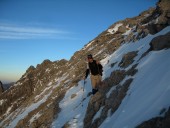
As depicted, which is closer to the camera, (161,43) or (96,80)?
(161,43)

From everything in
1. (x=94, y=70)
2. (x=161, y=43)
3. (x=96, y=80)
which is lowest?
(x=161, y=43)

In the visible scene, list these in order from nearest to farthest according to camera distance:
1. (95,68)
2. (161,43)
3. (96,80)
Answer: (161,43) < (95,68) < (96,80)

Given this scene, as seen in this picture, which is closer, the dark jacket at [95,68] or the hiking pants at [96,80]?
the dark jacket at [95,68]

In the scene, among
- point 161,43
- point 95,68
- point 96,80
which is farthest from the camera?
point 96,80

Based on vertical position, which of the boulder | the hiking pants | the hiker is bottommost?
the boulder

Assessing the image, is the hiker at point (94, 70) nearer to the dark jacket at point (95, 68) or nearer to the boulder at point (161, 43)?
the dark jacket at point (95, 68)

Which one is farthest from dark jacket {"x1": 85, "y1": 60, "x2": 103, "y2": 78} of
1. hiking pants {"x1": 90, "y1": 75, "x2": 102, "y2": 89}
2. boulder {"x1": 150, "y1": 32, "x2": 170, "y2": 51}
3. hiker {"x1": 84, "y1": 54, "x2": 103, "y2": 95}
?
boulder {"x1": 150, "y1": 32, "x2": 170, "y2": 51}

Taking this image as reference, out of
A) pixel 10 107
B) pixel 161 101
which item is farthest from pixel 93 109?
pixel 10 107

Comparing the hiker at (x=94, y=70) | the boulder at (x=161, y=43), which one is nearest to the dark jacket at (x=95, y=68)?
the hiker at (x=94, y=70)

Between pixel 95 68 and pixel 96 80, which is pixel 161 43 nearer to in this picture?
pixel 95 68

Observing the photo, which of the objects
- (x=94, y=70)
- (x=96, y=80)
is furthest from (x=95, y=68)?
(x=96, y=80)

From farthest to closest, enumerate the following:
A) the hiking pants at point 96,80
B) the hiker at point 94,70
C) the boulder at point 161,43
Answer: the hiking pants at point 96,80
the hiker at point 94,70
the boulder at point 161,43

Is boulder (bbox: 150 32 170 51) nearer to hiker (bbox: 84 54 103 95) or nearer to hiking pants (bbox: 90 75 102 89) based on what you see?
hiker (bbox: 84 54 103 95)

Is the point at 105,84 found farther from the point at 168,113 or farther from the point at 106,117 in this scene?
the point at 168,113
